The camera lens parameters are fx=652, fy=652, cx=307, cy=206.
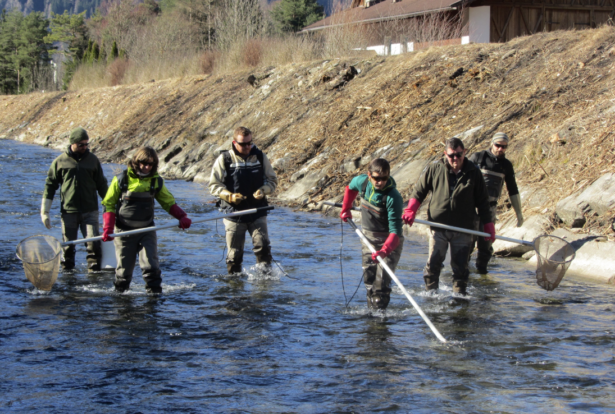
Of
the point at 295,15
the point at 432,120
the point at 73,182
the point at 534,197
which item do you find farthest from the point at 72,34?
the point at 534,197

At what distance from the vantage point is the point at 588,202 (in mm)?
10188

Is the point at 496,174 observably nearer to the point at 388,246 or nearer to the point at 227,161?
the point at 388,246

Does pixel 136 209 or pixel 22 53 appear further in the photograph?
pixel 22 53

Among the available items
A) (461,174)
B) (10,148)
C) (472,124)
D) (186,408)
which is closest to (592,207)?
(461,174)

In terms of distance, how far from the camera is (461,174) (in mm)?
7453

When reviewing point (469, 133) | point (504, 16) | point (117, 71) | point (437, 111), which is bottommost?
point (469, 133)

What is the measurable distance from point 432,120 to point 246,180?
9083 mm

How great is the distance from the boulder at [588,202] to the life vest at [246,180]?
490 centimetres

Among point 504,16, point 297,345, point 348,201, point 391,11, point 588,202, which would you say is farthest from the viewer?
point 391,11

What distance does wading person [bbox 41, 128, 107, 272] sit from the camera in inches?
347

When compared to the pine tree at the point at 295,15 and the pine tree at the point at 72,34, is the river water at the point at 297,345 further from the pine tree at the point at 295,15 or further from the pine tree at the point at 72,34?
the pine tree at the point at 72,34

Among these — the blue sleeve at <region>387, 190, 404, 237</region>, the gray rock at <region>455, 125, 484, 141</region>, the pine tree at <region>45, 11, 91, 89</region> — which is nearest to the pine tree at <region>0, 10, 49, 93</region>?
the pine tree at <region>45, 11, 91, 89</region>

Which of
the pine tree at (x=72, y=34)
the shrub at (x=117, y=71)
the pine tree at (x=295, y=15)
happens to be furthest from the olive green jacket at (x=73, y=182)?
the pine tree at (x=72, y=34)

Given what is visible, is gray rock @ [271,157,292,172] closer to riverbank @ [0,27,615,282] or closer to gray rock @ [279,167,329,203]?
riverbank @ [0,27,615,282]
